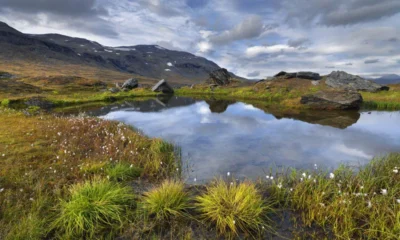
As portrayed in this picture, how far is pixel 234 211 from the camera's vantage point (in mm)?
6691

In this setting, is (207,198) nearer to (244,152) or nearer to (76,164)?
(76,164)

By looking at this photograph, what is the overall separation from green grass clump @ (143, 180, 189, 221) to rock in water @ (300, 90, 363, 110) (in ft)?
105

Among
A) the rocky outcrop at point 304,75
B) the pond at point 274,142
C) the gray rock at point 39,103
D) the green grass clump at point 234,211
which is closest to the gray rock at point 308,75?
the rocky outcrop at point 304,75

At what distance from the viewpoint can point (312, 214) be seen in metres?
6.98

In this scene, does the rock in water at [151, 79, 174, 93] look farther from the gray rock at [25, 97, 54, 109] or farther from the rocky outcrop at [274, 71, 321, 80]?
the gray rock at [25, 97, 54, 109]

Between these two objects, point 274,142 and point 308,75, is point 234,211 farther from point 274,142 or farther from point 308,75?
point 308,75

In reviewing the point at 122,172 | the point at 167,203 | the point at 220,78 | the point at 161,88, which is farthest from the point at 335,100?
the point at 220,78

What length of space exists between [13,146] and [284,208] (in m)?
13.3

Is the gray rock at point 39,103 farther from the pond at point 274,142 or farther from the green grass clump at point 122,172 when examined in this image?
the green grass clump at point 122,172

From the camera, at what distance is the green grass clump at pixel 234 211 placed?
6.59 metres

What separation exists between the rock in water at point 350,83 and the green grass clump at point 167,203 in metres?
50.3

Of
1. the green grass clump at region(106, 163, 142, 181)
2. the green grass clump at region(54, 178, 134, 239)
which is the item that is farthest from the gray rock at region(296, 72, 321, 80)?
the green grass clump at region(54, 178, 134, 239)

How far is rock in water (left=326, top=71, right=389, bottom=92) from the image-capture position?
50272 mm

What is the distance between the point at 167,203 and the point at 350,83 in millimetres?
56126
